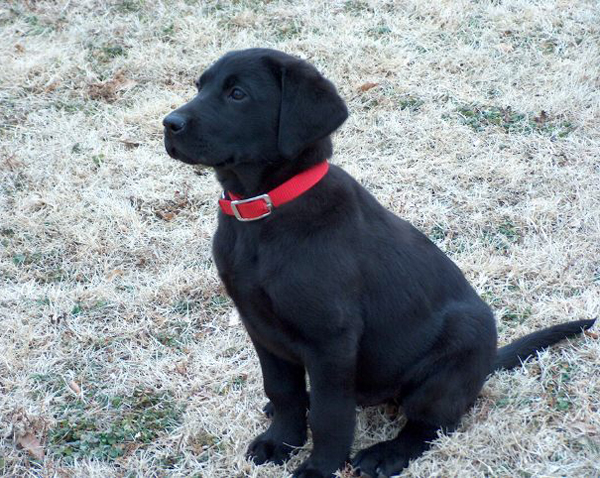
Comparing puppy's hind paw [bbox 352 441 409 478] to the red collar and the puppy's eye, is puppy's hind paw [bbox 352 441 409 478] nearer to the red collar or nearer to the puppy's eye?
the red collar

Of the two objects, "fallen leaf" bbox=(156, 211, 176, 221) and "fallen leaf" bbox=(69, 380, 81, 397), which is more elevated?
"fallen leaf" bbox=(69, 380, 81, 397)

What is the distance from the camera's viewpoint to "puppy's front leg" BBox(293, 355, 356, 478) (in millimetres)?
2471

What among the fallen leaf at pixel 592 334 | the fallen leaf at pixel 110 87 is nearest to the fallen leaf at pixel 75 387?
the fallen leaf at pixel 592 334

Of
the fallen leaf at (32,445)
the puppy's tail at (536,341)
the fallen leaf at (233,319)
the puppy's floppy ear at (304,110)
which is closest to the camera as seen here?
the puppy's floppy ear at (304,110)

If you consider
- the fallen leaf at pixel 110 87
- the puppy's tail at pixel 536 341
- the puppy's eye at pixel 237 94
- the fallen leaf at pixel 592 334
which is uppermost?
the puppy's eye at pixel 237 94

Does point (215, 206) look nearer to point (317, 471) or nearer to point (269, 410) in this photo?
point (269, 410)

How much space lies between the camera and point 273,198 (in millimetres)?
2451

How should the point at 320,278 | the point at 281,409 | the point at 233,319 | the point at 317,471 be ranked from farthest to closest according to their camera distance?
the point at 233,319
the point at 281,409
the point at 317,471
the point at 320,278

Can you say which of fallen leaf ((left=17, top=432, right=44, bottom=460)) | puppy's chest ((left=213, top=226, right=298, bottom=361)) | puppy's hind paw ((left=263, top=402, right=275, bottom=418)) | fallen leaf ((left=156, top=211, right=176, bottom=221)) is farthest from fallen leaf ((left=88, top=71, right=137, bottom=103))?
puppy's chest ((left=213, top=226, right=298, bottom=361))

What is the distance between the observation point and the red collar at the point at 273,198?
2.44 metres

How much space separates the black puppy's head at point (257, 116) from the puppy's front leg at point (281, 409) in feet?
2.45

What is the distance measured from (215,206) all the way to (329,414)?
235 centimetres

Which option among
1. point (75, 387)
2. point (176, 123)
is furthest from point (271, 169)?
point (75, 387)

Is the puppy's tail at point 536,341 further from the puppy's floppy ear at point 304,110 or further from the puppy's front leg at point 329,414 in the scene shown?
the puppy's floppy ear at point 304,110
